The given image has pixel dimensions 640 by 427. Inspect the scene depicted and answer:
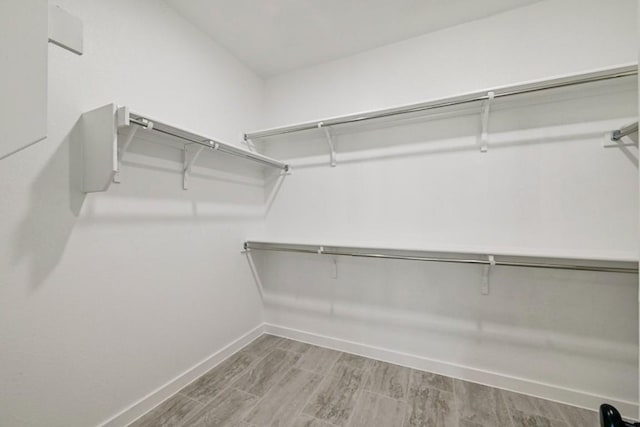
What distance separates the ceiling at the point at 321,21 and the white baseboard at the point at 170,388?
96.4 inches

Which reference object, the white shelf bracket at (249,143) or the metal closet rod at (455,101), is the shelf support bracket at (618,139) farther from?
the white shelf bracket at (249,143)

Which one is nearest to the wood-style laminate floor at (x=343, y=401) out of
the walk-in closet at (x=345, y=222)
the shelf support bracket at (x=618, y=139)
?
the walk-in closet at (x=345, y=222)

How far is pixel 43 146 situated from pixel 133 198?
16.8 inches

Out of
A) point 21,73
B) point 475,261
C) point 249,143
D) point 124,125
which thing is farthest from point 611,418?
point 249,143

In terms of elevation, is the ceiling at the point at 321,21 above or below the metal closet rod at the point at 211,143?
above

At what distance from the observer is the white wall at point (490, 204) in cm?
150

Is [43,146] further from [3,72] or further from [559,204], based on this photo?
[559,204]

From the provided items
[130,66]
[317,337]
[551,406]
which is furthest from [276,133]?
[551,406]

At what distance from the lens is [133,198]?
1.44 meters

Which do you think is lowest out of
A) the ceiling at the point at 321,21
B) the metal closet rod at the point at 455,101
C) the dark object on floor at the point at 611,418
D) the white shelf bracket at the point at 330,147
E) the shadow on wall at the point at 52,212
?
the dark object on floor at the point at 611,418

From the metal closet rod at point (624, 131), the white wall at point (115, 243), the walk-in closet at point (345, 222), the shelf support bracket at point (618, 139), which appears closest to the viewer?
the white wall at point (115, 243)

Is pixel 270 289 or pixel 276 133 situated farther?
pixel 270 289

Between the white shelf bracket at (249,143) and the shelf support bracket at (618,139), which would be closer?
the shelf support bracket at (618,139)

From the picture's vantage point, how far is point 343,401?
158 centimetres
